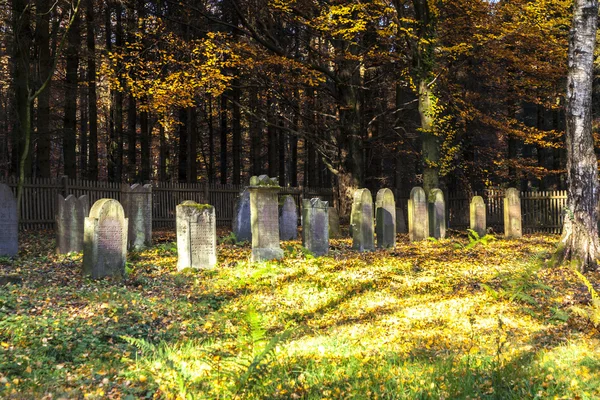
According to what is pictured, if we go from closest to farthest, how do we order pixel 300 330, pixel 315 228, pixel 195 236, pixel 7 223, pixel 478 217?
pixel 300 330 < pixel 195 236 < pixel 7 223 < pixel 315 228 < pixel 478 217

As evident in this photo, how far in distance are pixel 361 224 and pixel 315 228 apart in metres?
1.43

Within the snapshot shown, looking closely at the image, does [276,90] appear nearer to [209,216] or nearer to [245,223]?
[245,223]

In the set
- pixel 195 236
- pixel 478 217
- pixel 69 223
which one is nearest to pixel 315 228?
pixel 195 236

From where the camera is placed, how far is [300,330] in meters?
7.54

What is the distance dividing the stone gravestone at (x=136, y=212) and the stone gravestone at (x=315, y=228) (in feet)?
13.3

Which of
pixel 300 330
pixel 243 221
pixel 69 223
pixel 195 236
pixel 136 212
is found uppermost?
pixel 136 212

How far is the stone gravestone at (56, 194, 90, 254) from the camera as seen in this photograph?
46.2 ft

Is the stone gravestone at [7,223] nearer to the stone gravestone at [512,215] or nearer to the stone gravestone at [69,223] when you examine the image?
the stone gravestone at [69,223]

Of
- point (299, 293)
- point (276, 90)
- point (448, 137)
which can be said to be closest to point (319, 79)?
point (276, 90)

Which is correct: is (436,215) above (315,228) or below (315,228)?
above

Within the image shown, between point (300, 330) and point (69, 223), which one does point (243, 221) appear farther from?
point (300, 330)

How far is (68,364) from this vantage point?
6.50m

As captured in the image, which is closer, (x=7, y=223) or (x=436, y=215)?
(x=7, y=223)

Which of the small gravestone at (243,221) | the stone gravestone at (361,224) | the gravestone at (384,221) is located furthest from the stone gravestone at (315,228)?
the small gravestone at (243,221)
